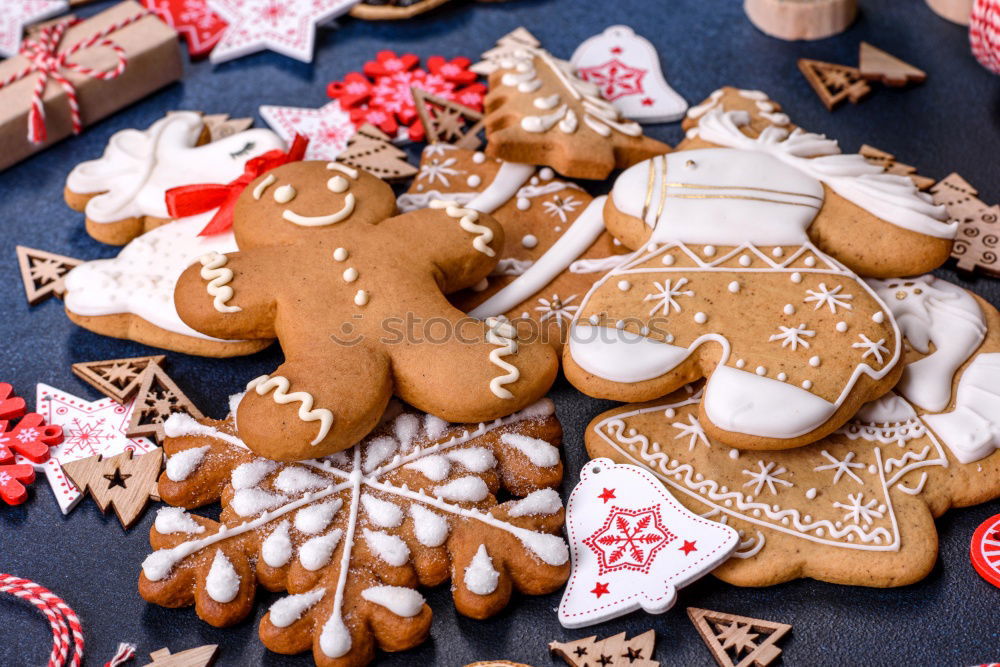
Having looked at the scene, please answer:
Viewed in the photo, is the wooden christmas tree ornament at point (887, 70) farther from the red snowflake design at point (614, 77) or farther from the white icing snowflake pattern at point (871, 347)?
the white icing snowflake pattern at point (871, 347)

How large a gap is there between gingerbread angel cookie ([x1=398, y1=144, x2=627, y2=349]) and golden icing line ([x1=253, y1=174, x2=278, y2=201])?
1.23ft

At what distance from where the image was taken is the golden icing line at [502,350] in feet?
7.21

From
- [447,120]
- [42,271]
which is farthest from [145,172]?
[447,120]

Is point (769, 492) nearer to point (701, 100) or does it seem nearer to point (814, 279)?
point (814, 279)

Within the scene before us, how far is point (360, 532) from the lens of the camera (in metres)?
2.13

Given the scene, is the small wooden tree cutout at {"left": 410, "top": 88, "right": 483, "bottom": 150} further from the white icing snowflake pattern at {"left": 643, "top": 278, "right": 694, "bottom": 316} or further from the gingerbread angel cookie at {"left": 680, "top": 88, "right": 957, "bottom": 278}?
the white icing snowflake pattern at {"left": 643, "top": 278, "right": 694, "bottom": 316}

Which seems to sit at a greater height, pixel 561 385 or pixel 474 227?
pixel 474 227

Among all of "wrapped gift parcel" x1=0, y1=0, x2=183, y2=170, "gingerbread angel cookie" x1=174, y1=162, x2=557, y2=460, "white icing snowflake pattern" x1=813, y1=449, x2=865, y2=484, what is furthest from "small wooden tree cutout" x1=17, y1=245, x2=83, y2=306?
"white icing snowflake pattern" x1=813, y1=449, x2=865, y2=484

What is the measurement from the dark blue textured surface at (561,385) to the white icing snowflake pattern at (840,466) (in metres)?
0.23

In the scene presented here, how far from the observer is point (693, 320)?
7.45 feet

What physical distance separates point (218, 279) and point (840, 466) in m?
1.45

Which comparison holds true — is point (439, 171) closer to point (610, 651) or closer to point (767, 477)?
point (767, 477)

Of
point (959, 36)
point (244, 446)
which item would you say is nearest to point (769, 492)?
point (244, 446)

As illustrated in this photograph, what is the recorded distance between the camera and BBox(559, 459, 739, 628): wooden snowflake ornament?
205 centimetres
